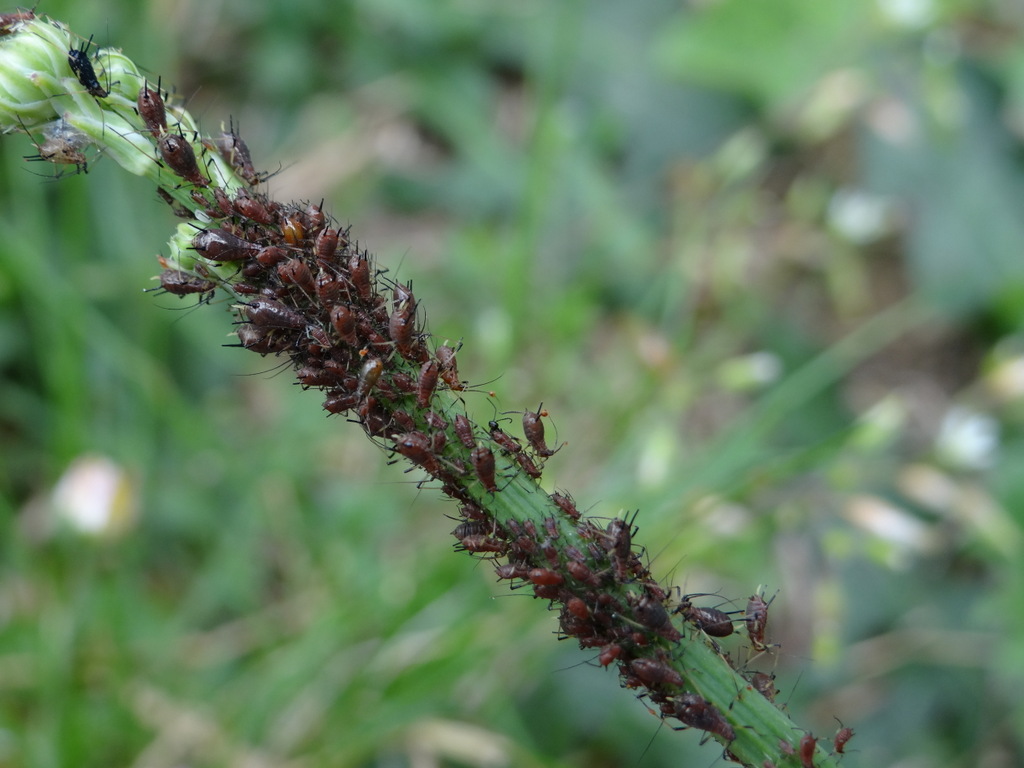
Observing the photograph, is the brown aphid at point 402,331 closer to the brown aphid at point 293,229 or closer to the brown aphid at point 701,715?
the brown aphid at point 293,229

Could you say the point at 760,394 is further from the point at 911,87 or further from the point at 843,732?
the point at 843,732

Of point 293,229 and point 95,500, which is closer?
point 293,229

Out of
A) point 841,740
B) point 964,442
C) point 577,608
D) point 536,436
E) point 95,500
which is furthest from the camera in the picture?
point 964,442

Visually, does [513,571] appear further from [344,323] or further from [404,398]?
[344,323]

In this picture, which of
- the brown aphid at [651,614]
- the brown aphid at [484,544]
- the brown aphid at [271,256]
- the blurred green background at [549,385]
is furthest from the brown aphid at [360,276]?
the blurred green background at [549,385]

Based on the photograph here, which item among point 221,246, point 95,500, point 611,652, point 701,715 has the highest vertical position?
point 95,500

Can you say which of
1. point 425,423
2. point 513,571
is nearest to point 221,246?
point 425,423
